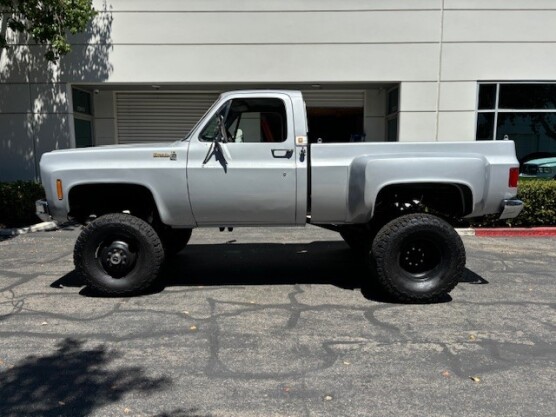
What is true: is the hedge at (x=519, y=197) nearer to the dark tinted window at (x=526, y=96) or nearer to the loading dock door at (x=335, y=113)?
the dark tinted window at (x=526, y=96)

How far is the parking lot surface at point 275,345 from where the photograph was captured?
3.31 metres

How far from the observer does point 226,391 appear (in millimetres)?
3443

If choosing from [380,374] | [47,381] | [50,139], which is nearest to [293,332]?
[380,374]

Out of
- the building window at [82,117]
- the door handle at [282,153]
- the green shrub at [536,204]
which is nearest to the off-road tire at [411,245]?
the door handle at [282,153]

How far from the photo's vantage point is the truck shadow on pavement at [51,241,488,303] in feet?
20.0

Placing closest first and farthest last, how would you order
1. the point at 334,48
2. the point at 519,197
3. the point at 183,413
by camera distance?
the point at 183,413 < the point at 519,197 < the point at 334,48

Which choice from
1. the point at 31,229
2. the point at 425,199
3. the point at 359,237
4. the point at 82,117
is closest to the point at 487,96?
the point at 359,237

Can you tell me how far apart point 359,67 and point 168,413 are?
32.5 feet

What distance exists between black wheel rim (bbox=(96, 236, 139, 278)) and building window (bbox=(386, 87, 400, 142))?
836 centimetres

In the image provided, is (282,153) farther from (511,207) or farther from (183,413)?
(183,413)

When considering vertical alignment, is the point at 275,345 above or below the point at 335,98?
below

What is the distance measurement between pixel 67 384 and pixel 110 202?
8.46 feet

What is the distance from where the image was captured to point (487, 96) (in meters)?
11.6

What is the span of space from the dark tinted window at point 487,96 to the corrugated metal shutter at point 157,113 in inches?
276
